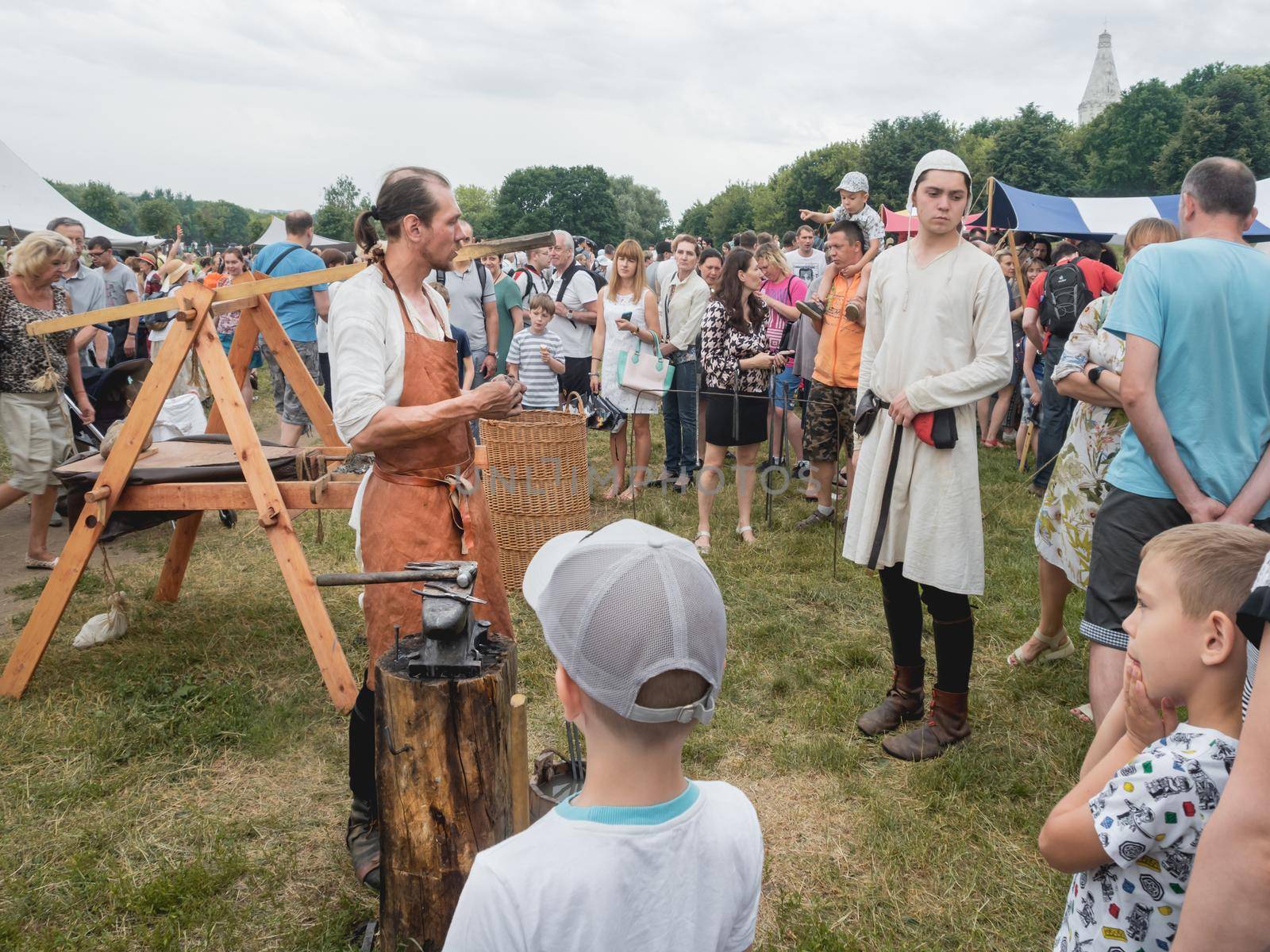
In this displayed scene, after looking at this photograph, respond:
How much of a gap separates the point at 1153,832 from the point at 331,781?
296 centimetres

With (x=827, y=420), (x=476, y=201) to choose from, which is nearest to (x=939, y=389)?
(x=827, y=420)

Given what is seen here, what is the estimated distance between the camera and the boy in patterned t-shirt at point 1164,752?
1.40 m

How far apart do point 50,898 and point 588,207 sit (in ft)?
261

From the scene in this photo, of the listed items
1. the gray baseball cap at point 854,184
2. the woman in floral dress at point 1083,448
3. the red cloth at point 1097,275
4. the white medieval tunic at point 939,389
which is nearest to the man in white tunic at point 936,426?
the white medieval tunic at point 939,389

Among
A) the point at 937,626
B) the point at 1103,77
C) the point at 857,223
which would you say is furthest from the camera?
the point at 1103,77

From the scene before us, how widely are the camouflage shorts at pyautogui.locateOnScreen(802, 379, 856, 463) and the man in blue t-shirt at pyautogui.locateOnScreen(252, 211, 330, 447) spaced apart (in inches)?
156

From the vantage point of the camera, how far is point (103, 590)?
5.37m

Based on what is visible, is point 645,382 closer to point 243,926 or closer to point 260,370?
point 243,926

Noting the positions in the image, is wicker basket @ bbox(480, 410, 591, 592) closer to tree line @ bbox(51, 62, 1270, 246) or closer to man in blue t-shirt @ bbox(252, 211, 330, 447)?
man in blue t-shirt @ bbox(252, 211, 330, 447)

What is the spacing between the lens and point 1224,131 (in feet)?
138

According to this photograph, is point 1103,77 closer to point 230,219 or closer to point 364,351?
point 230,219

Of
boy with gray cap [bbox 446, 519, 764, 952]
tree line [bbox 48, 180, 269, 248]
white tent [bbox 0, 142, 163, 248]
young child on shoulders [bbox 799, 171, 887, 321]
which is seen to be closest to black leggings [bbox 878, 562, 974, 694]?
boy with gray cap [bbox 446, 519, 764, 952]

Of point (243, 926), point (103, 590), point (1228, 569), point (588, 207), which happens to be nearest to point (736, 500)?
point (103, 590)

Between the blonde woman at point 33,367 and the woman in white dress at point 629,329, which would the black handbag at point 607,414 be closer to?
the woman in white dress at point 629,329
